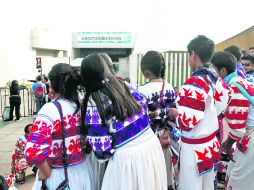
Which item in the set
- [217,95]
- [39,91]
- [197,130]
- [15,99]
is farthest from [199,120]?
[15,99]

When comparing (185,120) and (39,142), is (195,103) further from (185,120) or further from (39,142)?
(39,142)

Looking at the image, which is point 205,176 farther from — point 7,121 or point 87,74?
point 7,121

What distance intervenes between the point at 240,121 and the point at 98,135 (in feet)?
6.10

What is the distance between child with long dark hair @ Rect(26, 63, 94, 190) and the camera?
198 centimetres

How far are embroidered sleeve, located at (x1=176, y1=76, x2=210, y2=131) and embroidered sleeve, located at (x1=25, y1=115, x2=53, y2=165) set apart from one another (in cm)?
115

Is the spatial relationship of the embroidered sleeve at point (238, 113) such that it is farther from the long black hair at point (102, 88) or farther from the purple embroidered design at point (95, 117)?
the purple embroidered design at point (95, 117)

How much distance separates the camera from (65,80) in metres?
2.20

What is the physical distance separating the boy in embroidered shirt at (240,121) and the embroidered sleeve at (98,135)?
68.8 inches

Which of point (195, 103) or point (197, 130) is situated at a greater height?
point (195, 103)

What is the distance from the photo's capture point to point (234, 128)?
3.20 m

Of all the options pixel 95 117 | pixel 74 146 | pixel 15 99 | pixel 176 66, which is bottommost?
pixel 15 99

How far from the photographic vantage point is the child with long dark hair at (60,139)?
1.98 metres

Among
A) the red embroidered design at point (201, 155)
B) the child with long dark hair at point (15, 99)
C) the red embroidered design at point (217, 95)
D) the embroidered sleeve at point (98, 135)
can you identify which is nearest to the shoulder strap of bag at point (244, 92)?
the red embroidered design at point (217, 95)

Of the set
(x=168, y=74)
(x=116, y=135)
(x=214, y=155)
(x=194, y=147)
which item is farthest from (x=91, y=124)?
(x=168, y=74)
